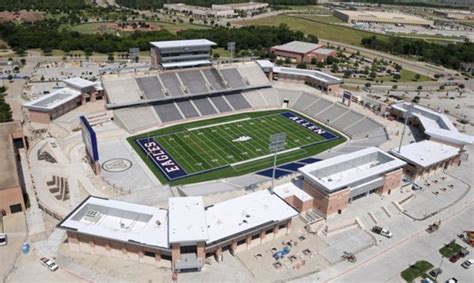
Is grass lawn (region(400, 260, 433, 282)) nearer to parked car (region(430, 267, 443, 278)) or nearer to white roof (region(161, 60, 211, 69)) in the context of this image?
parked car (region(430, 267, 443, 278))

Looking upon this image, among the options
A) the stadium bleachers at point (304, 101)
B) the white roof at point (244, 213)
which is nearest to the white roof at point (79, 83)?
the stadium bleachers at point (304, 101)

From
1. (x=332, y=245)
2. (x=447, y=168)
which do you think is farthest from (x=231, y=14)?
(x=332, y=245)

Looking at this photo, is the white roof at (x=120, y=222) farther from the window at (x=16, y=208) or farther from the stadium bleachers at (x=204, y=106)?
the stadium bleachers at (x=204, y=106)


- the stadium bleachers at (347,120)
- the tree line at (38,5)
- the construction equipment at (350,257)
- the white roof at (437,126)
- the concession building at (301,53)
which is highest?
the tree line at (38,5)

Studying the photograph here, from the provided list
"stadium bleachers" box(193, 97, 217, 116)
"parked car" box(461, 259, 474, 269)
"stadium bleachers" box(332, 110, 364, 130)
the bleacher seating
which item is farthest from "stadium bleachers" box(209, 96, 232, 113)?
"parked car" box(461, 259, 474, 269)

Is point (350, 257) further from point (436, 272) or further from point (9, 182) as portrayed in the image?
point (9, 182)

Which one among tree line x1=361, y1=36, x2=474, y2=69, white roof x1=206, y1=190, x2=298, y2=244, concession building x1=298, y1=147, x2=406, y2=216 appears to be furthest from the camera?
tree line x1=361, y1=36, x2=474, y2=69

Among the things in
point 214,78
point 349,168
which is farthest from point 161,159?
point 214,78

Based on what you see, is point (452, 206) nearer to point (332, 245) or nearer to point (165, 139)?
point (332, 245)
